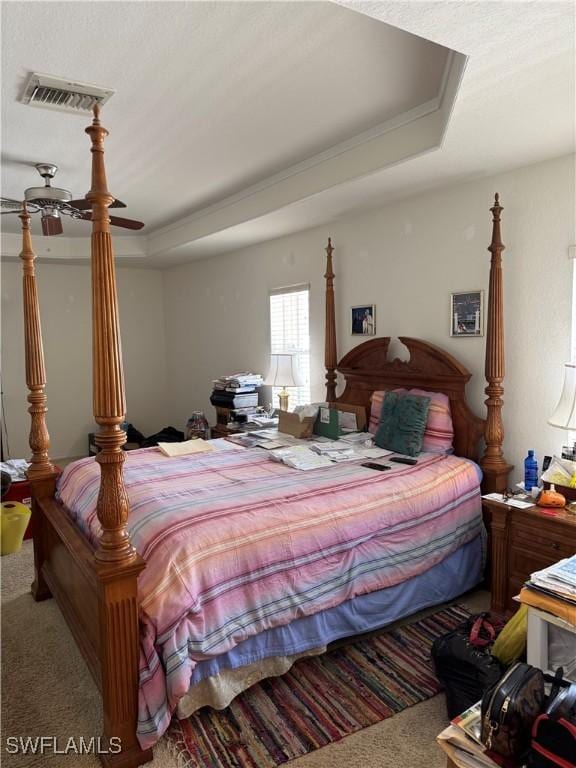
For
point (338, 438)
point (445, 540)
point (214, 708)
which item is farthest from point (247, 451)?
point (214, 708)

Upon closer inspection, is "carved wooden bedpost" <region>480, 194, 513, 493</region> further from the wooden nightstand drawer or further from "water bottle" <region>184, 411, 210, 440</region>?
"water bottle" <region>184, 411, 210, 440</region>

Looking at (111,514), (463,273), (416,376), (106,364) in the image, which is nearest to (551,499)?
(416,376)

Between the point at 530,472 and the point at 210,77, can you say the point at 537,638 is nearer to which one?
the point at 530,472

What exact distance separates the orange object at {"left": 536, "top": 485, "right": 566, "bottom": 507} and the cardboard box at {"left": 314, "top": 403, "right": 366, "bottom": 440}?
57.4 inches

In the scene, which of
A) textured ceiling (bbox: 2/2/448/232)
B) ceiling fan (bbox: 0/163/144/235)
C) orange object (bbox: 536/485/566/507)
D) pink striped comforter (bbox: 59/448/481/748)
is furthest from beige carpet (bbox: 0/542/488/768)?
textured ceiling (bbox: 2/2/448/232)

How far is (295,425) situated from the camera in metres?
3.86

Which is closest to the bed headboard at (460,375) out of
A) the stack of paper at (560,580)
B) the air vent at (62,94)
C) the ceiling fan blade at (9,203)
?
the stack of paper at (560,580)

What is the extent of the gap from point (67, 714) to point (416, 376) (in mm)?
2689

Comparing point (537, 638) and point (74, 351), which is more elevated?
point (74, 351)

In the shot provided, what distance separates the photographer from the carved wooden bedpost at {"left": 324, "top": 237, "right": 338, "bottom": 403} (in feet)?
13.9

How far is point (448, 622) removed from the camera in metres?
2.74

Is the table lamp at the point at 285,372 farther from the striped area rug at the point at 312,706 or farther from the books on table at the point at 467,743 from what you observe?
the books on table at the point at 467,743

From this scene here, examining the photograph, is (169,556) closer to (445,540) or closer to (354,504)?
(354,504)

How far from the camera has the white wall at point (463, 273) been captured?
2900mm
